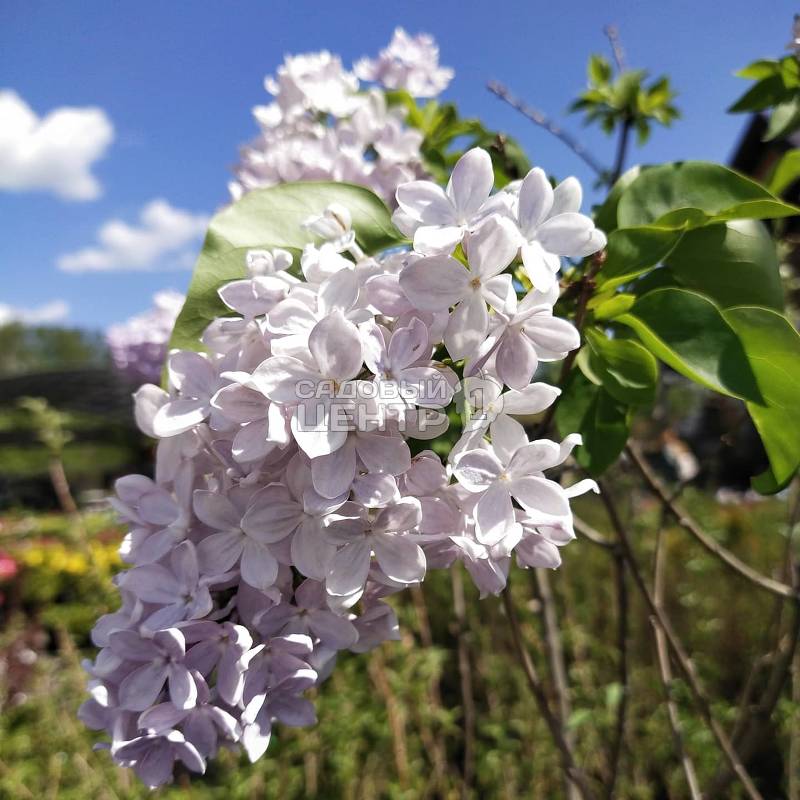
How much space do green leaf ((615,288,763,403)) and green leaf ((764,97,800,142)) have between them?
0.41 meters

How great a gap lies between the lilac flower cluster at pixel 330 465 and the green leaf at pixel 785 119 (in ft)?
1.52

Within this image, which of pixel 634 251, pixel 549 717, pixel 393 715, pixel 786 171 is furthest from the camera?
pixel 393 715

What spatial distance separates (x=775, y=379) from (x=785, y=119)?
464mm

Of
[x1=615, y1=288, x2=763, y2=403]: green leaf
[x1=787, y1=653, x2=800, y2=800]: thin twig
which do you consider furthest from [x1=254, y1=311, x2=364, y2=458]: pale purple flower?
[x1=787, y1=653, x2=800, y2=800]: thin twig

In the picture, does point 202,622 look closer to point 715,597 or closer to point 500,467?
Answer: point 500,467

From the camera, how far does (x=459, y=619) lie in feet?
4.71

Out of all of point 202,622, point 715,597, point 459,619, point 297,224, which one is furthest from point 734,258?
point 715,597

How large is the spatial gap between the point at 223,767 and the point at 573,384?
1.89 m

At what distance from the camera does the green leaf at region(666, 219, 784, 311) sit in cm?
49

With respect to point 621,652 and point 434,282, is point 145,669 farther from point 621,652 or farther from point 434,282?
point 621,652

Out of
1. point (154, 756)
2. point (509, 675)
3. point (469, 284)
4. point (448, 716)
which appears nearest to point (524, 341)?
point (469, 284)

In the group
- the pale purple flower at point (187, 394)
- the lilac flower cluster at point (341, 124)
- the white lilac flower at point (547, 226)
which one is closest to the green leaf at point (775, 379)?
the white lilac flower at point (547, 226)

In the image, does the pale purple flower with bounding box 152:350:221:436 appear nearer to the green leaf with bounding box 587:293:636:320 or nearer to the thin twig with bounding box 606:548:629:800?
the green leaf with bounding box 587:293:636:320

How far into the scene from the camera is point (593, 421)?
0.54 meters
